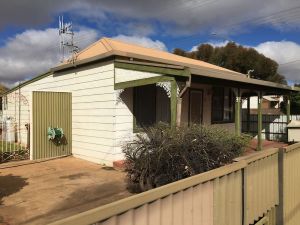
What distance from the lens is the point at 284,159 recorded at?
15.8ft

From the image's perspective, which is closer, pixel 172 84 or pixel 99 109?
pixel 172 84

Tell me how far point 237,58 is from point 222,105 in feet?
100

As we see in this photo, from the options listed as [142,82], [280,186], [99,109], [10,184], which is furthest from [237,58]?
[280,186]

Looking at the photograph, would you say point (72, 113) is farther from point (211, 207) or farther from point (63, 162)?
point (211, 207)

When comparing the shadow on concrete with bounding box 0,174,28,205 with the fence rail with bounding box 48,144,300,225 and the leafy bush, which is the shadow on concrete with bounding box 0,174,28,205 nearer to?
the leafy bush

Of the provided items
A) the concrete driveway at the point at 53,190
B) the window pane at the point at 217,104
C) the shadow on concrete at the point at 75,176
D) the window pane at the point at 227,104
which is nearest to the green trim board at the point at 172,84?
the concrete driveway at the point at 53,190

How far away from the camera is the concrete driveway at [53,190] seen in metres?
5.70

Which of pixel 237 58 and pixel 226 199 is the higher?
pixel 237 58

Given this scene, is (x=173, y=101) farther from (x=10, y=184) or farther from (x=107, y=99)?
(x=10, y=184)

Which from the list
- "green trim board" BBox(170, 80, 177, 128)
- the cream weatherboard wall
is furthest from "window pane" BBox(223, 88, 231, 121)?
"green trim board" BBox(170, 80, 177, 128)

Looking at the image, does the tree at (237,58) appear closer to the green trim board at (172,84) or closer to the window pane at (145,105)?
the window pane at (145,105)

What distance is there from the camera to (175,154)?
5992mm

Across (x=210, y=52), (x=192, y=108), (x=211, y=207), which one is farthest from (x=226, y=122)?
(x=210, y=52)

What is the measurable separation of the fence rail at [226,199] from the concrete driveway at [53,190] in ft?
9.95
